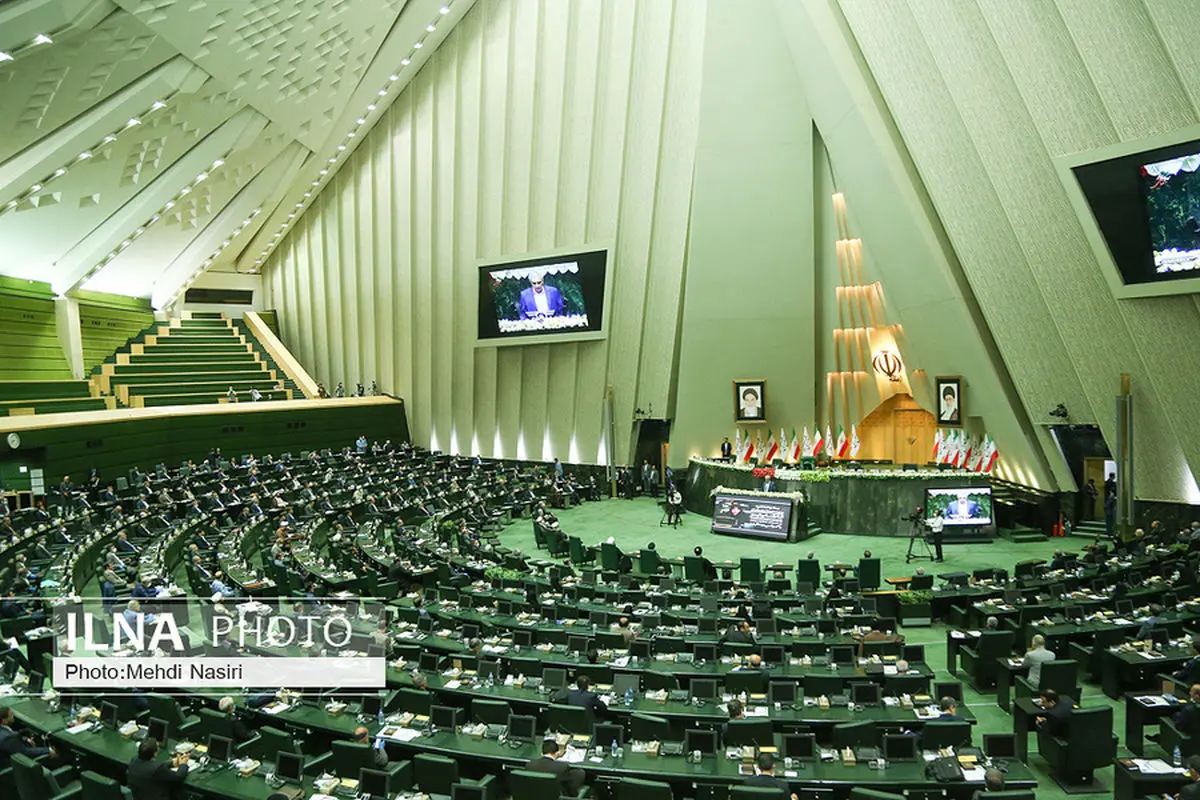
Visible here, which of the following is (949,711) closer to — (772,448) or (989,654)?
(989,654)

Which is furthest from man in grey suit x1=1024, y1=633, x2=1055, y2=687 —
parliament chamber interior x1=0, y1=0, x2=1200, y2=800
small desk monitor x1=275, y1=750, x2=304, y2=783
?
small desk monitor x1=275, y1=750, x2=304, y2=783

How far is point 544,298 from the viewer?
30.3 m

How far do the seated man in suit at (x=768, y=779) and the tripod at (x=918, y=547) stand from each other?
12574 mm

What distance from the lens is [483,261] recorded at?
31.5 metres

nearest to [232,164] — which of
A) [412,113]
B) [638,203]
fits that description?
[412,113]

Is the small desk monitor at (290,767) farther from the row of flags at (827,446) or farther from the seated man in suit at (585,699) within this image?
the row of flags at (827,446)

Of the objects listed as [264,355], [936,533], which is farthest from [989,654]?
[264,355]

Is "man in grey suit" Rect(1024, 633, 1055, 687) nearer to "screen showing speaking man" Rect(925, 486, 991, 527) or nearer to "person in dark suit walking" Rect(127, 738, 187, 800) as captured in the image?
"person in dark suit walking" Rect(127, 738, 187, 800)

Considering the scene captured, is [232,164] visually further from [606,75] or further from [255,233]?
[606,75]

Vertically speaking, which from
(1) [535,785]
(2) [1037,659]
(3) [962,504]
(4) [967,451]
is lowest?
(1) [535,785]

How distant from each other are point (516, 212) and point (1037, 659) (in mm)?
25224

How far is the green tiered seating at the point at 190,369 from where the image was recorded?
104 ft

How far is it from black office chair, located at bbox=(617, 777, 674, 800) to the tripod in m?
13.5

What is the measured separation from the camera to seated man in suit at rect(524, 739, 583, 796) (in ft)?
23.1
